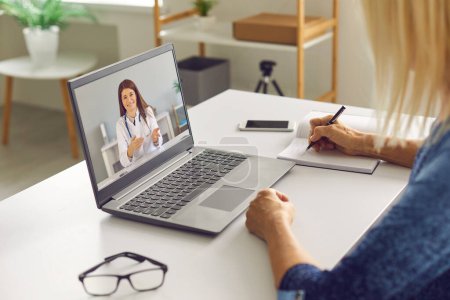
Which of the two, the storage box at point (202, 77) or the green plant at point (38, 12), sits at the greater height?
the green plant at point (38, 12)

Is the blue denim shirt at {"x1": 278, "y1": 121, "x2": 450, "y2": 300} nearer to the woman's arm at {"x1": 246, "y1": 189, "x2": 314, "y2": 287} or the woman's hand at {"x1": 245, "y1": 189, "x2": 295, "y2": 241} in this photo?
the woman's arm at {"x1": 246, "y1": 189, "x2": 314, "y2": 287}

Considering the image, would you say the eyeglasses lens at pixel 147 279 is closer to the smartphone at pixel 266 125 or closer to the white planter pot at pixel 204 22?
the smartphone at pixel 266 125

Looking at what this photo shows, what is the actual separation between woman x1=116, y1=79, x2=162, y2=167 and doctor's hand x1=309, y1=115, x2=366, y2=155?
389 mm

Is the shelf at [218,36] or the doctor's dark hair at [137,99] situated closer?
the doctor's dark hair at [137,99]

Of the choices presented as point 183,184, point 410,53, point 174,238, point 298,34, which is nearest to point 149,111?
point 183,184

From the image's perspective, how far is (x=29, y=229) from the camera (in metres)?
1.25

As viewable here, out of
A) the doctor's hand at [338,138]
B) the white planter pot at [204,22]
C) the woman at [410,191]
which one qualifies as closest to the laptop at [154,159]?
the doctor's hand at [338,138]

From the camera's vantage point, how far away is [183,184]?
137 centimetres

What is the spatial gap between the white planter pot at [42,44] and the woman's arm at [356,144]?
2279 millimetres

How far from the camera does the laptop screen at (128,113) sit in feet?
4.07

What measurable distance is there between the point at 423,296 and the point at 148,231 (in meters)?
0.50

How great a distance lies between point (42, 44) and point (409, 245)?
9.73 ft

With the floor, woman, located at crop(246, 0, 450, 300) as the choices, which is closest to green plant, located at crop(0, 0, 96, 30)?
the floor

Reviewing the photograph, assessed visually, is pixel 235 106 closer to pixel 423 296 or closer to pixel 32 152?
pixel 423 296
